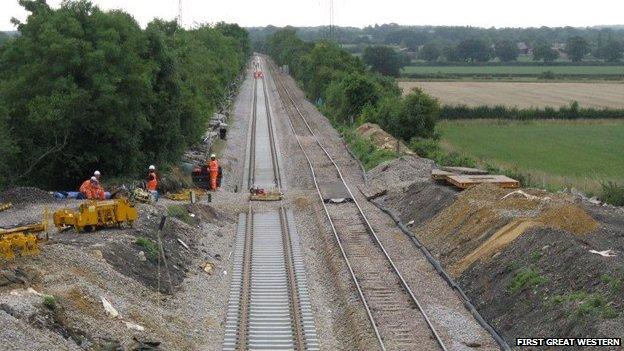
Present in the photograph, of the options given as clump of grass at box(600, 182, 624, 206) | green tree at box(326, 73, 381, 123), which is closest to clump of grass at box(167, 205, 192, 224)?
clump of grass at box(600, 182, 624, 206)

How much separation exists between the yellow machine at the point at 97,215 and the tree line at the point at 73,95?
9082 mm

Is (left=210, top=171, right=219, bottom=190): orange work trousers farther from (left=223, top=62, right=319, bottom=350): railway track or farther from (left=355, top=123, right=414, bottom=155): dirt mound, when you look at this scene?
(left=355, top=123, right=414, bottom=155): dirt mound

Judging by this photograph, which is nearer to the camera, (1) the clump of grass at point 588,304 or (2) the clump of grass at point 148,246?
(1) the clump of grass at point 588,304

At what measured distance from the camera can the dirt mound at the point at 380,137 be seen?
44.4 m

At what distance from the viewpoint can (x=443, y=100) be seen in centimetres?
9319

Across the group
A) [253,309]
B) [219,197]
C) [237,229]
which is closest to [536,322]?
[253,309]

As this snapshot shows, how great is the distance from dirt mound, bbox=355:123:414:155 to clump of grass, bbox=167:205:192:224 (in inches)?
705

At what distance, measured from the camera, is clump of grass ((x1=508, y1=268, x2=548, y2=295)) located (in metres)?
18.1

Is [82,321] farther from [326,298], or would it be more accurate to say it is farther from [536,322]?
[536,322]

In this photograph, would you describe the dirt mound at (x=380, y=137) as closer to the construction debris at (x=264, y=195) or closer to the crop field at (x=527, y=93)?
the construction debris at (x=264, y=195)

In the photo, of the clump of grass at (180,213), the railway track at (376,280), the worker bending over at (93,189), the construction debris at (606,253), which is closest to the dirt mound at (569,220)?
the construction debris at (606,253)

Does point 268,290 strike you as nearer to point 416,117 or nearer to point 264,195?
point 264,195

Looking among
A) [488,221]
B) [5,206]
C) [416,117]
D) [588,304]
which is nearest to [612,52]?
[416,117]

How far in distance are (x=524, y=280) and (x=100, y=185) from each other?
16.4 m
